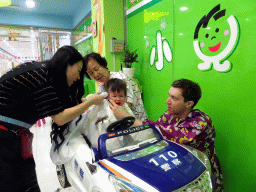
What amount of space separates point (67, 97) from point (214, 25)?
1.68m

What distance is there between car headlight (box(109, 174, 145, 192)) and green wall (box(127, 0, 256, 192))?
50.5 inches

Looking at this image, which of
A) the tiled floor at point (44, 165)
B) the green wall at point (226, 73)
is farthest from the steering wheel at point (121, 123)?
the tiled floor at point (44, 165)

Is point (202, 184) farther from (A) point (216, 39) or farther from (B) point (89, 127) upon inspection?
(A) point (216, 39)

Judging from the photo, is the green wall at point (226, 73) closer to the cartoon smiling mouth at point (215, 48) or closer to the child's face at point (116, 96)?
the cartoon smiling mouth at point (215, 48)

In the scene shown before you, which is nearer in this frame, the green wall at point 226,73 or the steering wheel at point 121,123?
the steering wheel at point 121,123

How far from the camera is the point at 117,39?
3.70 meters

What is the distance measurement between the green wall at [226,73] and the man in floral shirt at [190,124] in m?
0.34

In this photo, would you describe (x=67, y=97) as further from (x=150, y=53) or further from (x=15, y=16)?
(x=15, y=16)

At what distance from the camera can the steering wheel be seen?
1.35 meters

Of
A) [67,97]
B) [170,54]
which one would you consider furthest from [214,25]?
[67,97]

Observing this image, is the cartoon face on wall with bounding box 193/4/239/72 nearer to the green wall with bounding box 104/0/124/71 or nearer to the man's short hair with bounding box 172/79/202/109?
the man's short hair with bounding box 172/79/202/109

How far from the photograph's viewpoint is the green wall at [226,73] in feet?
4.92

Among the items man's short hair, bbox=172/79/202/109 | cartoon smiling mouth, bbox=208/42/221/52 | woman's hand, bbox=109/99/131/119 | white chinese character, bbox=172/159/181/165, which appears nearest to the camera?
white chinese character, bbox=172/159/181/165

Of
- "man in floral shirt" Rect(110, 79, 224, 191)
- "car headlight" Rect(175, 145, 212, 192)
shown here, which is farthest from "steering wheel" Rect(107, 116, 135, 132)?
"car headlight" Rect(175, 145, 212, 192)
